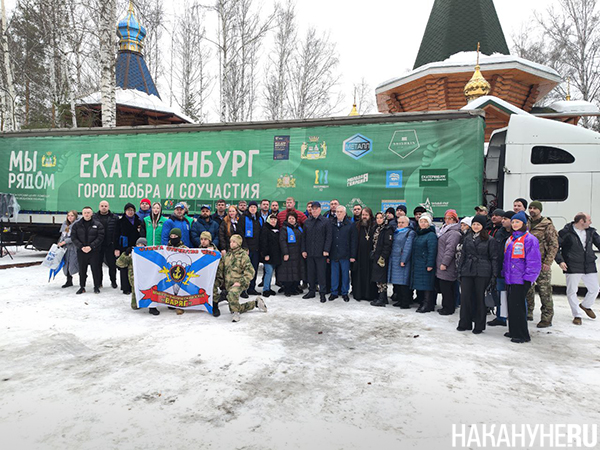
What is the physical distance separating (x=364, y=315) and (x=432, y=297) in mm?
1278

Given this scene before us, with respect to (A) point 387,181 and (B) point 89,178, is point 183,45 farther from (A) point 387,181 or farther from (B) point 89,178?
(A) point 387,181

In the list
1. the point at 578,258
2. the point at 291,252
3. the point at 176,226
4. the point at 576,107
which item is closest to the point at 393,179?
the point at 291,252

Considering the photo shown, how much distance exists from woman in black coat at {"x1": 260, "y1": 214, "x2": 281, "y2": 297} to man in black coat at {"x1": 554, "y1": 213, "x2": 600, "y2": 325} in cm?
472

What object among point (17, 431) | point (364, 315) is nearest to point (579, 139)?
point (364, 315)

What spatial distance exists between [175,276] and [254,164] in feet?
13.4

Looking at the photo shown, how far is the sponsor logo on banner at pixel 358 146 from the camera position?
28.1ft

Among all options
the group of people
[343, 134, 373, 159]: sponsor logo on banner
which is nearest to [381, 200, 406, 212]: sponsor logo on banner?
the group of people

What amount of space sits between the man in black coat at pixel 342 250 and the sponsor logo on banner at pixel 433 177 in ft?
7.08

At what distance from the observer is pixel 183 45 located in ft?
86.3

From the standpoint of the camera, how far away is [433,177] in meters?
8.12

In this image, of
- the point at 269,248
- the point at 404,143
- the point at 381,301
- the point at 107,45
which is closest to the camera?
the point at 381,301

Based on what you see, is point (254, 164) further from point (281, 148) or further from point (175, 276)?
point (175, 276)

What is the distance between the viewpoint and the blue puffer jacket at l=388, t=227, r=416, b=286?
21.2ft

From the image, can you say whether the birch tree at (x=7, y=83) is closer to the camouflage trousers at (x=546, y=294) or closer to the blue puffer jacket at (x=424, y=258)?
the blue puffer jacket at (x=424, y=258)
